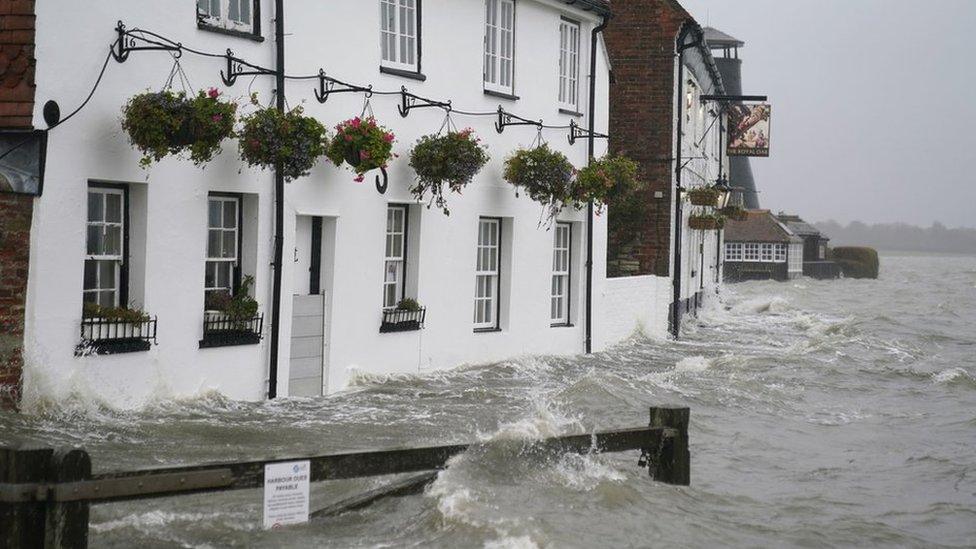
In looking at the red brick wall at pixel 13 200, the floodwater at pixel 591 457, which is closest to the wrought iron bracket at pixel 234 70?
the red brick wall at pixel 13 200

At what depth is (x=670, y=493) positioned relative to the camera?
426 inches

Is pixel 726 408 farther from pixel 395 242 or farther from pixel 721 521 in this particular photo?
pixel 721 521

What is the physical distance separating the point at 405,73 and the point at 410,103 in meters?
0.42

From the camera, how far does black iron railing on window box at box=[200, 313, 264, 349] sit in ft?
45.0

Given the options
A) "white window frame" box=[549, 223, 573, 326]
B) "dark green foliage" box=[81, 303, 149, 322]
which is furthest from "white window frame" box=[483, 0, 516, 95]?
"dark green foliage" box=[81, 303, 149, 322]

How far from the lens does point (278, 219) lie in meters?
14.4

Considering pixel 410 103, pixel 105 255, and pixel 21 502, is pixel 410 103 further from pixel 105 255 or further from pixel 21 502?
pixel 21 502

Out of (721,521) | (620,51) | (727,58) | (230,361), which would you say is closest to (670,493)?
(721,521)

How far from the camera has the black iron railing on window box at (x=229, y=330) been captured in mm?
13727

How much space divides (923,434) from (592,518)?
26.2 ft

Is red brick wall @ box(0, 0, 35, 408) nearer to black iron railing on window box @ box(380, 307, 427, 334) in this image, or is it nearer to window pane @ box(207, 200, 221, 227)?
window pane @ box(207, 200, 221, 227)

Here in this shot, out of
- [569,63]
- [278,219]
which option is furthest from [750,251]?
[278,219]

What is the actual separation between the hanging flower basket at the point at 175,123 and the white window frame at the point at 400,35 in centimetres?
427

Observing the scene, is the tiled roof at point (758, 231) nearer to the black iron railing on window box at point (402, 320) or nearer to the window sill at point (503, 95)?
the window sill at point (503, 95)
